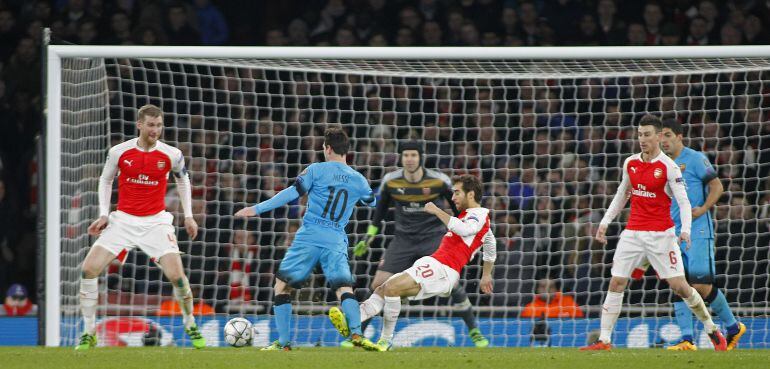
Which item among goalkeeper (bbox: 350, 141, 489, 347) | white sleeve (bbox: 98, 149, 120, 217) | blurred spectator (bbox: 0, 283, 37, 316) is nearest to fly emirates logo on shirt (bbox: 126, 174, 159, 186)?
white sleeve (bbox: 98, 149, 120, 217)

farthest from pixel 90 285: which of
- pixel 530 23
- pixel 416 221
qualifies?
pixel 530 23

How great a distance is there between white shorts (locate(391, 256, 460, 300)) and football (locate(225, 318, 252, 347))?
1380 mm

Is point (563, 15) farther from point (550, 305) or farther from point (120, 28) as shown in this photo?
point (120, 28)

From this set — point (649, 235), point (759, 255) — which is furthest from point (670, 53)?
point (759, 255)

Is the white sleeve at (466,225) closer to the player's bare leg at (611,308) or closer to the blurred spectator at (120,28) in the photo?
the player's bare leg at (611,308)

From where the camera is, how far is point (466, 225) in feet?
28.9

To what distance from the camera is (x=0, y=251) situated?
1256cm

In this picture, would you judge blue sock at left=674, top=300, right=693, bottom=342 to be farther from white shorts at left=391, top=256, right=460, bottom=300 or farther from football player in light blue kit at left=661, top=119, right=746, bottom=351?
white shorts at left=391, top=256, right=460, bottom=300

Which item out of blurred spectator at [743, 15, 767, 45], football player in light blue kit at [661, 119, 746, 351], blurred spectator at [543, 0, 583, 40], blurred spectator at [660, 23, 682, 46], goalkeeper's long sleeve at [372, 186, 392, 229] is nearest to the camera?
football player in light blue kit at [661, 119, 746, 351]

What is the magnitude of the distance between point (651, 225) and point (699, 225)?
816 mm

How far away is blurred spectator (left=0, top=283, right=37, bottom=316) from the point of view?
438 inches

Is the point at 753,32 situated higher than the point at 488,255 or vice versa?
the point at 753,32

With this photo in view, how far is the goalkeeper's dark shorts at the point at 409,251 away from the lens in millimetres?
10414

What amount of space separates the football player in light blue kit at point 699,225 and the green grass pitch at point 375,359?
0.95 m
